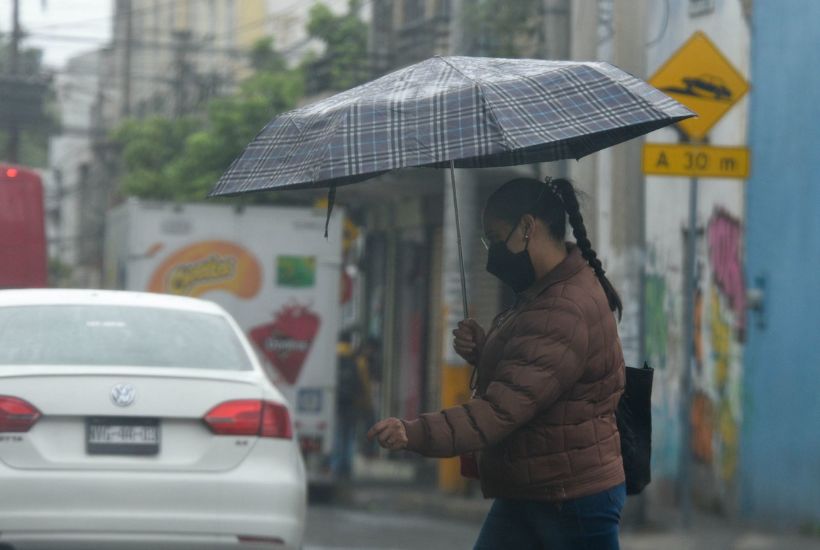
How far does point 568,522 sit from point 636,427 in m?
0.46

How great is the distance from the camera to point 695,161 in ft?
36.7

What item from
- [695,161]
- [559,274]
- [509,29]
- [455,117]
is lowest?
[559,274]

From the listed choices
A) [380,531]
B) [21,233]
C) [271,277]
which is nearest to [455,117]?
[380,531]

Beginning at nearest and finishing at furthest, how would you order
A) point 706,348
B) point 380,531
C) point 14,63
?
point 380,531 < point 706,348 < point 14,63

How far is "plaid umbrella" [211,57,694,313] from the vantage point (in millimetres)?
4383

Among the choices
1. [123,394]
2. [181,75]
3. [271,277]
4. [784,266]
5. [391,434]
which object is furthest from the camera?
[181,75]

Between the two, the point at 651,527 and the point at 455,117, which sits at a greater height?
the point at 455,117

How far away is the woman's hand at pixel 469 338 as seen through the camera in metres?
4.92

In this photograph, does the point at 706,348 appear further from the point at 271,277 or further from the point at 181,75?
the point at 181,75

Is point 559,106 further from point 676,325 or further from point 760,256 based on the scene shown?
point 676,325

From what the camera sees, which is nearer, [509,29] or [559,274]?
[559,274]

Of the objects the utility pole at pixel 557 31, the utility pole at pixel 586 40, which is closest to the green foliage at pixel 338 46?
the utility pole at pixel 557 31

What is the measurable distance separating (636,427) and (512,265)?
62 cm

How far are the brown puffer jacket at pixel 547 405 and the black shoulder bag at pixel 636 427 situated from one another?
0.20 meters
